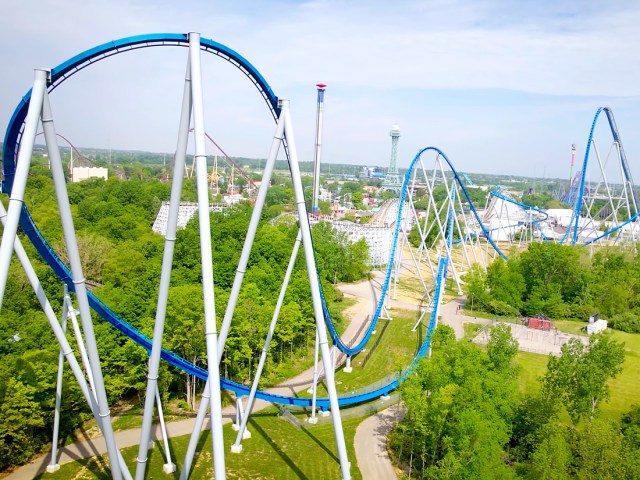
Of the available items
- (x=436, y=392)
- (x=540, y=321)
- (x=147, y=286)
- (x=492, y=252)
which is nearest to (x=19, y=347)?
(x=147, y=286)

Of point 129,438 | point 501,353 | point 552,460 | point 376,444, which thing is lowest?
point 376,444

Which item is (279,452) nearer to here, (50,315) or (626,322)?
(50,315)

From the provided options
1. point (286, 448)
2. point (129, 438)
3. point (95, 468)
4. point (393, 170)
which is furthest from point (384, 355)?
point (393, 170)

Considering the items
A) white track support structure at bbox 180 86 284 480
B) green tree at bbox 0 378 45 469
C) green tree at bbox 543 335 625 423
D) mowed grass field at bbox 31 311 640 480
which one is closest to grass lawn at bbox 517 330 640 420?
mowed grass field at bbox 31 311 640 480

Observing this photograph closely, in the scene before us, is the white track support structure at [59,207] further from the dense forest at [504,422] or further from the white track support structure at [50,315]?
the dense forest at [504,422]

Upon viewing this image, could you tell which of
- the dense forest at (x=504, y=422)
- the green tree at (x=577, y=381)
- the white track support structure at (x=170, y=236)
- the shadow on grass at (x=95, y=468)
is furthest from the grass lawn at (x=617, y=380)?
the white track support structure at (x=170, y=236)

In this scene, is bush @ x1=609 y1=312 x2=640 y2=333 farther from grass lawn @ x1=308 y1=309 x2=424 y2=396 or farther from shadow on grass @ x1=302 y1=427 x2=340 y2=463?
shadow on grass @ x1=302 y1=427 x2=340 y2=463
